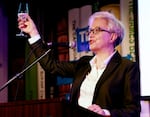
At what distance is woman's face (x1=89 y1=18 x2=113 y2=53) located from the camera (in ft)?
7.07

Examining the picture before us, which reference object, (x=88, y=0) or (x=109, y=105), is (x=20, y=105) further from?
(x=88, y=0)

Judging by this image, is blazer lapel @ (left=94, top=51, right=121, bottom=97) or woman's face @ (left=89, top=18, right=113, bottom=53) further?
woman's face @ (left=89, top=18, right=113, bottom=53)

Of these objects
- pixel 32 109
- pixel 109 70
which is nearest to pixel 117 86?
pixel 109 70

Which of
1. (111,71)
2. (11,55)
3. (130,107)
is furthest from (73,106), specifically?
(11,55)

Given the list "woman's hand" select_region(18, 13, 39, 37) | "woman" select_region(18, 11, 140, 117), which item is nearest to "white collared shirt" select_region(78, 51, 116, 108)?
"woman" select_region(18, 11, 140, 117)

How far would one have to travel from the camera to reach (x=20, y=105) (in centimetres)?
148

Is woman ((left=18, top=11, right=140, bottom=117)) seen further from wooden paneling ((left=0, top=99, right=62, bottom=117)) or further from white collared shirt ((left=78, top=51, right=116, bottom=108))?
wooden paneling ((left=0, top=99, right=62, bottom=117))

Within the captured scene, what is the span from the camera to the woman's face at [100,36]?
215 centimetres

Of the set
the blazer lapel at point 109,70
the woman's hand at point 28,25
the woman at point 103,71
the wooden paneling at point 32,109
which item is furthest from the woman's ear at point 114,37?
the wooden paneling at point 32,109

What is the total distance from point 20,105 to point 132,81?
2.47 feet

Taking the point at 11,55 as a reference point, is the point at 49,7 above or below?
above

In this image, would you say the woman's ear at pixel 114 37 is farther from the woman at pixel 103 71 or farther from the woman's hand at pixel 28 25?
the woman's hand at pixel 28 25

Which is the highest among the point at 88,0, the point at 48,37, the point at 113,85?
the point at 88,0

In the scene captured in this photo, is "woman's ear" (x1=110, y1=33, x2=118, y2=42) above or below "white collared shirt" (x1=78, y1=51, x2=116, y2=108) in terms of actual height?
above
